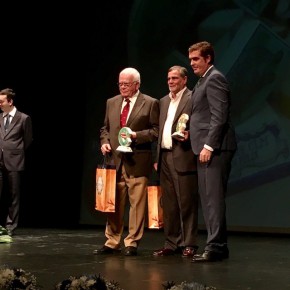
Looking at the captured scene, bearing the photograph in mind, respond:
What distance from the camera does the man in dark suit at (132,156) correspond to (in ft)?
15.5

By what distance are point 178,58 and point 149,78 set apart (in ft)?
1.28

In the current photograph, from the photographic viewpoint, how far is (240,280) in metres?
3.61

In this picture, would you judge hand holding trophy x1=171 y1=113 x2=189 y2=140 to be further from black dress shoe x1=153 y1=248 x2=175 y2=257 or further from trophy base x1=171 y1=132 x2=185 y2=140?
black dress shoe x1=153 y1=248 x2=175 y2=257

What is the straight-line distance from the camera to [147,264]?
4.23 metres

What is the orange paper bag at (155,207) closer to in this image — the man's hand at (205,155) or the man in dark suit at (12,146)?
the man's hand at (205,155)

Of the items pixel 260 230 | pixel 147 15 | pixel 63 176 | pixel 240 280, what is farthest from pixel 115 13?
pixel 240 280

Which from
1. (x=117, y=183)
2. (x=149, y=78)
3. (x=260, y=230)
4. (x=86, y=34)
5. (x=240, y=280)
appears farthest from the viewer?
(x=86, y=34)

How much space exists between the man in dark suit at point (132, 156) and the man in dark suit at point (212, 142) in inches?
16.3

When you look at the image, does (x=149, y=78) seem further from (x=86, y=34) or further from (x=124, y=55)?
(x=86, y=34)

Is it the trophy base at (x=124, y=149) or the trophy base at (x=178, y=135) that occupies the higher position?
the trophy base at (x=178, y=135)

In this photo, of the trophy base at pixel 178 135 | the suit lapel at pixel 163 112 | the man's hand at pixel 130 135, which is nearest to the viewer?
the trophy base at pixel 178 135

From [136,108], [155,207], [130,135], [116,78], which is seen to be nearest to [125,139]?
[130,135]

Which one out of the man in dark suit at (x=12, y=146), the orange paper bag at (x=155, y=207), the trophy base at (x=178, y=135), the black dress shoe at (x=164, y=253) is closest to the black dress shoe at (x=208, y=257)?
the black dress shoe at (x=164, y=253)

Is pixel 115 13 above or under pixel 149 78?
above
